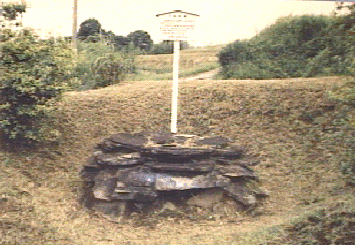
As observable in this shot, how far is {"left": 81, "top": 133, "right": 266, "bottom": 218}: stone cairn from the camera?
21.8 ft

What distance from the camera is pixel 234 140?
27.7 ft

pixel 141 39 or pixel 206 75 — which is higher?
pixel 141 39

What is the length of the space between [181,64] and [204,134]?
586cm

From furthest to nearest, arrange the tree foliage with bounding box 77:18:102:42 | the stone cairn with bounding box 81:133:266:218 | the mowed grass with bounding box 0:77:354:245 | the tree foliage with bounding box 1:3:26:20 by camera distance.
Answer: the tree foliage with bounding box 77:18:102:42 < the tree foliage with bounding box 1:3:26:20 < the stone cairn with bounding box 81:133:266:218 < the mowed grass with bounding box 0:77:354:245

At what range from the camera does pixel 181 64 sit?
47.0 feet

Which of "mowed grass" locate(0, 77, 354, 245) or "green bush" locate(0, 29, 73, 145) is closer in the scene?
"mowed grass" locate(0, 77, 354, 245)

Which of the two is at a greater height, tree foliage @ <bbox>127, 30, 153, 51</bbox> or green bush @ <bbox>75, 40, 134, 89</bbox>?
tree foliage @ <bbox>127, 30, 153, 51</bbox>

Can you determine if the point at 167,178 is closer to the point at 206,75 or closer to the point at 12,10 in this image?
the point at 12,10

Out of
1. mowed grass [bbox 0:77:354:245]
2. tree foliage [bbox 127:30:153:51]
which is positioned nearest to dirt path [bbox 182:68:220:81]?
tree foliage [bbox 127:30:153:51]

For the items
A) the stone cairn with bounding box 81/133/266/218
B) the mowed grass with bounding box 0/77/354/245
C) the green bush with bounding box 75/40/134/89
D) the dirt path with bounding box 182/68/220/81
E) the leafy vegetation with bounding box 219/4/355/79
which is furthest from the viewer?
the dirt path with bounding box 182/68/220/81

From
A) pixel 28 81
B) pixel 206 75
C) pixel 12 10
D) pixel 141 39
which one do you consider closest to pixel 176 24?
pixel 28 81

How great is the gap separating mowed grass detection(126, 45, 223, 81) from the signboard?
4.30m

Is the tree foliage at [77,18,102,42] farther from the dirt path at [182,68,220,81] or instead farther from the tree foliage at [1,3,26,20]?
the tree foliage at [1,3,26,20]

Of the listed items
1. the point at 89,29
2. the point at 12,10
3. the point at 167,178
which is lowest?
the point at 167,178
